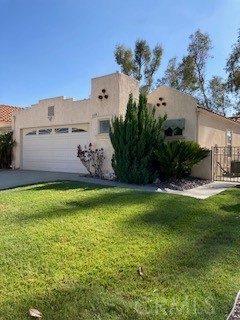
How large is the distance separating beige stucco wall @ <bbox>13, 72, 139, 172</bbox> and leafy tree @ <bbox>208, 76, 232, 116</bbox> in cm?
2286

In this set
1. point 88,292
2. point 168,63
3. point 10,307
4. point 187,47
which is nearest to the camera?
point 10,307

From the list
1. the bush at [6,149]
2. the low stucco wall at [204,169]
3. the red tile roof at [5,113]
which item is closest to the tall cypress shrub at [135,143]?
the low stucco wall at [204,169]

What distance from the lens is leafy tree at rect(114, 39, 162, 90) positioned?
32562 mm

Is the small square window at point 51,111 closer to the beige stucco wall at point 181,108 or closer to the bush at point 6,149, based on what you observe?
the bush at point 6,149

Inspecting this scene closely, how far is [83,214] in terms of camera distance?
641cm

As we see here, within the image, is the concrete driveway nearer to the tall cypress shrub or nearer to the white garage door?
the tall cypress shrub

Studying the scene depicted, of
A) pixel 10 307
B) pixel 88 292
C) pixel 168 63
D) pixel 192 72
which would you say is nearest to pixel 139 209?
pixel 88 292

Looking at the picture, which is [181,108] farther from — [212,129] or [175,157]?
[175,157]

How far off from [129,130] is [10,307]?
9271mm

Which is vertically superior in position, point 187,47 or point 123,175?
point 187,47

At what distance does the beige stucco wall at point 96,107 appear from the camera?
1352 cm

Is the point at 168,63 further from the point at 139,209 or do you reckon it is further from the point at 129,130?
the point at 139,209

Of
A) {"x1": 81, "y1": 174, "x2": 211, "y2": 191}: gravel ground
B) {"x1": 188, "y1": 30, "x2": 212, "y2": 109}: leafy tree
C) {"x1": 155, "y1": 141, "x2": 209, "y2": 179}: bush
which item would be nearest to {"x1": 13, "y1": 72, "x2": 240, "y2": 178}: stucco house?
{"x1": 81, "y1": 174, "x2": 211, "y2": 191}: gravel ground

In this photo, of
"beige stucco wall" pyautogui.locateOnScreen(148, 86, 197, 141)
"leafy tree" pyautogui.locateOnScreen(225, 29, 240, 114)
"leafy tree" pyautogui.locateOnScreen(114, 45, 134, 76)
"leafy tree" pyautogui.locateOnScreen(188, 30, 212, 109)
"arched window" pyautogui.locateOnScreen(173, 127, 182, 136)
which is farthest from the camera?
"leafy tree" pyautogui.locateOnScreen(114, 45, 134, 76)
